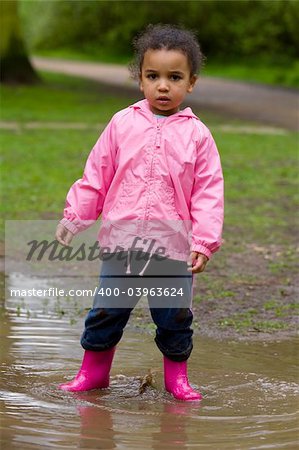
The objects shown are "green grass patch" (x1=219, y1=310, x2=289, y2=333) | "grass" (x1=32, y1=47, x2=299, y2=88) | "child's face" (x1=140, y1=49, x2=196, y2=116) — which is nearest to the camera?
"child's face" (x1=140, y1=49, x2=196, y2=116)

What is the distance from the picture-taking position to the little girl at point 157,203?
14.2 feet

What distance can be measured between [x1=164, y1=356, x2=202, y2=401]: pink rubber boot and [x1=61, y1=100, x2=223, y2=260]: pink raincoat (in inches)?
18.7

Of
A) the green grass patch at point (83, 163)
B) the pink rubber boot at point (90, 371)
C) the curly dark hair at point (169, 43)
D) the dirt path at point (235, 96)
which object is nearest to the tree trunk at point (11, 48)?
the green grass patch at point (83, 163)

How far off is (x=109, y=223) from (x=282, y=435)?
106 centimetres

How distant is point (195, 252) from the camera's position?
4297 mm

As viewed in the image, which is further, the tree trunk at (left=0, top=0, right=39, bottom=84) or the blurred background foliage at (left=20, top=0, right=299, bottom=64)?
the blurred background foliage at (left=20, top=0, right=299, bottom=64)

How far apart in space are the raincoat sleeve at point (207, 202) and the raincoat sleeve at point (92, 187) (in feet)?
1.16

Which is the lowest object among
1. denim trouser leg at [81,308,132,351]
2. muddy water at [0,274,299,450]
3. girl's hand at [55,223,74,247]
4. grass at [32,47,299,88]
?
muddy water at [0,274,299,450]

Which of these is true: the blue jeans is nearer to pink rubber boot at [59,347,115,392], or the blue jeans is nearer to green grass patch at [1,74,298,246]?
pink rubber boot at [59,347,115,392]

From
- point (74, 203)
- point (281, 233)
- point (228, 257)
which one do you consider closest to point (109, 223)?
point (74, 203)

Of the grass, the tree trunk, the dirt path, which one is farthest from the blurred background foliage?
the tree trunk

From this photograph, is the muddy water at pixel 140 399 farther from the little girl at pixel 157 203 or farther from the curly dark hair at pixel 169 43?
the curly dark hair at pixel 169 43

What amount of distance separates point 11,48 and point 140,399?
62.7ft

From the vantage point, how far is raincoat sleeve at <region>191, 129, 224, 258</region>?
14.1 feet
